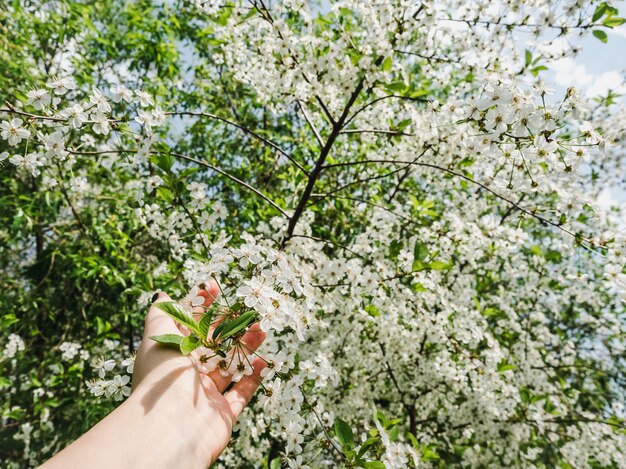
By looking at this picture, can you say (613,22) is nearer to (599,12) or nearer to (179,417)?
(599,12)

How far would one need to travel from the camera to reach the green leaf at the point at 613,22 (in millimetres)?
2718

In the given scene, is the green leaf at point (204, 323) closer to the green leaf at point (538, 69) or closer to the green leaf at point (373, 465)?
the green leaf at point (373, 465)

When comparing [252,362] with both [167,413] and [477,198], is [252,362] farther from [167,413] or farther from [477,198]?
[477,198]

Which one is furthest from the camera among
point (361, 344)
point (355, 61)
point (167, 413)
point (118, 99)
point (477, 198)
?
point (477, 198)

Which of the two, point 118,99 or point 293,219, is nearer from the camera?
point 118,99

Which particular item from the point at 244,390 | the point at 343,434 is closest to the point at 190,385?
the point at 244,390

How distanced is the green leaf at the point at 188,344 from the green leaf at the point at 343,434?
1.00 m

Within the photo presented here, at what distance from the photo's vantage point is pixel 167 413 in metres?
1.50

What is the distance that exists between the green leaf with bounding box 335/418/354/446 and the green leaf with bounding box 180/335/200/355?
1.00 m

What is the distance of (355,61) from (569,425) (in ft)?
19.8

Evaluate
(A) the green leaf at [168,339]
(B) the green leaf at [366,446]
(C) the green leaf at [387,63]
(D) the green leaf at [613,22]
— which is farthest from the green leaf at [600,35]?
(A) the green leaf at [168,339]

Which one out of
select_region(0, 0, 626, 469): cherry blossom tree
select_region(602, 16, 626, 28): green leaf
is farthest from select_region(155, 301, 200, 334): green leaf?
select_region(602, 16, 626, 28): green leaf

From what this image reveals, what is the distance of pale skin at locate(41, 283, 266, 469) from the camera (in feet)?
4.29

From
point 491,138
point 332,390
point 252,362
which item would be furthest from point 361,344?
point 491,138
